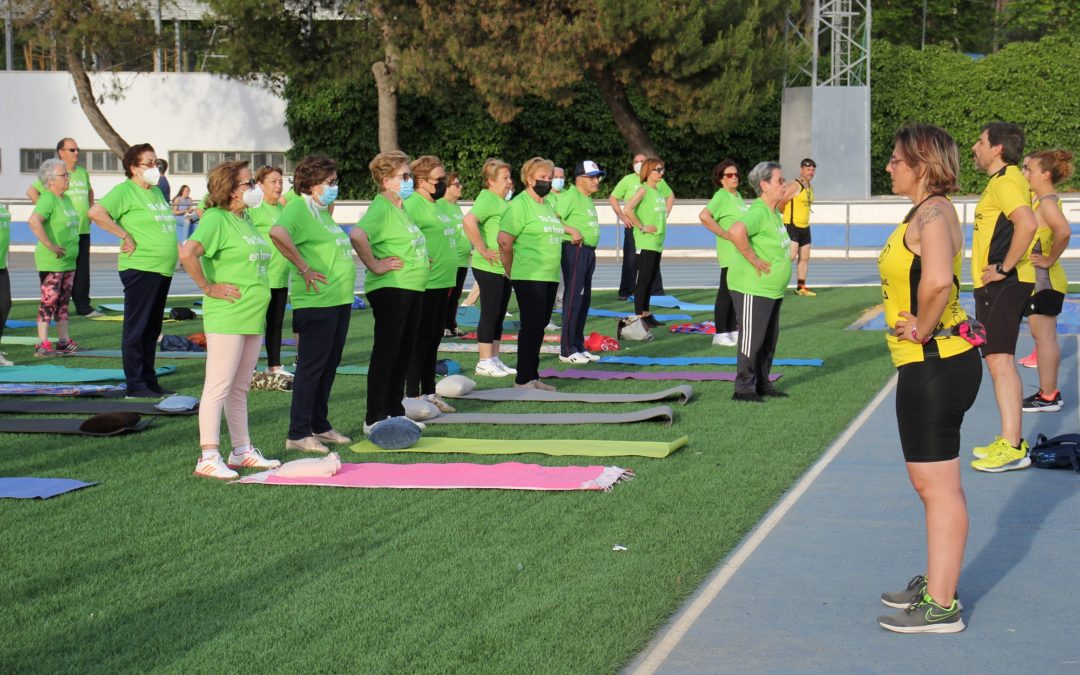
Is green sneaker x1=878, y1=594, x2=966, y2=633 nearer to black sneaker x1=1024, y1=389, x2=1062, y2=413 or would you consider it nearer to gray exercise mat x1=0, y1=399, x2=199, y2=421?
black sneaker x1=1024, y1=389, x2=1062, y2=413

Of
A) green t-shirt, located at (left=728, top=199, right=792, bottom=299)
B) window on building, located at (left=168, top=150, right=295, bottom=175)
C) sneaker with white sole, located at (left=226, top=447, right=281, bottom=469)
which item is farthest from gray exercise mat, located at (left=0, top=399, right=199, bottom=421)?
window on building, located at (left=168, top=150, right=295, bottom=175)

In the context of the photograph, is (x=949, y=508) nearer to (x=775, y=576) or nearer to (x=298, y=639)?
(x=775, y=576)

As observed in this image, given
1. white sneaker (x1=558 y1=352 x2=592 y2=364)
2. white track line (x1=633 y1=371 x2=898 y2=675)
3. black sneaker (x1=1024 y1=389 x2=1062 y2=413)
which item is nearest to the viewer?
white track line (x1=633 y1=371 x2=898 y2=675)

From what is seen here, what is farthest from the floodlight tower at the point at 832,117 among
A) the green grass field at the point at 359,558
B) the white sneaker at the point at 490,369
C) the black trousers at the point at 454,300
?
the green grass field at the point at 359,558

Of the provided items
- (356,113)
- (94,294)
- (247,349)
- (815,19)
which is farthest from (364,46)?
(247,349)

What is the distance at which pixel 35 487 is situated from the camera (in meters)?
7.43

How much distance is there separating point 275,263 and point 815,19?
28595 mm

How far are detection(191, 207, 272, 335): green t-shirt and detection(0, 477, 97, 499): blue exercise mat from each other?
3.85 feet

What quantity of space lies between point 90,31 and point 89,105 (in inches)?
106

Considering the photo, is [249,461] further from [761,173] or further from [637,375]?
[761,173]

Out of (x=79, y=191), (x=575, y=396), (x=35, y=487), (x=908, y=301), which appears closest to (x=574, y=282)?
(x=575, y=396)

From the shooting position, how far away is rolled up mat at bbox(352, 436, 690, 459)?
841cm

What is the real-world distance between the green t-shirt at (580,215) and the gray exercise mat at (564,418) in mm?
3659

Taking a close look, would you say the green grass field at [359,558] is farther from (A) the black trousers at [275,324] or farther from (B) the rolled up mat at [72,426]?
(A) the black trousers at [275,324]
